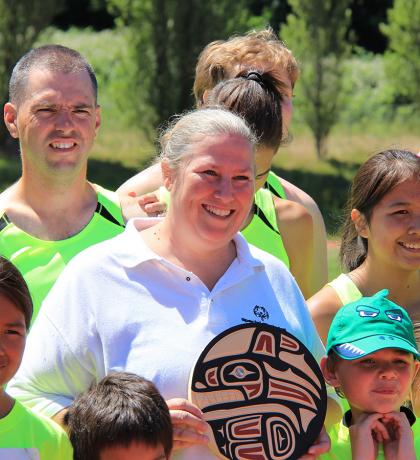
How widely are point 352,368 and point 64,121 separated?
5.40 ft

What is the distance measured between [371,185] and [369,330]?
40.9 inches

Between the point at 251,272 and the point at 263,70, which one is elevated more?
the point at 263,70

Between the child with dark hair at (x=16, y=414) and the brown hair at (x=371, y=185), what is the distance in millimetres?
1762

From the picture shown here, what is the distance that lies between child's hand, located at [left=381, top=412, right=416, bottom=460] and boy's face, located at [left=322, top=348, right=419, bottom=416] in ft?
0.11

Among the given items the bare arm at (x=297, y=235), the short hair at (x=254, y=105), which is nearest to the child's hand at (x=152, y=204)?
the short hair at (x=254, y=105)

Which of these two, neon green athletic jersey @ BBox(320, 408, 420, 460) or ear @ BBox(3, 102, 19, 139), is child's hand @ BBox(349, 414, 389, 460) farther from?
ear @ BBox(3, 102, 19, 139)

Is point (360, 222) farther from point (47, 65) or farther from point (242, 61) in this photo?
point (47, 65)

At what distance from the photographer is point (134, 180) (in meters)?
4.63

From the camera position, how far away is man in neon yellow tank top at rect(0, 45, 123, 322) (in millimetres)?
4176

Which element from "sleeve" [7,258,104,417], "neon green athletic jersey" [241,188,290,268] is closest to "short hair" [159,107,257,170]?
"sleeve" [7,258,104,417]

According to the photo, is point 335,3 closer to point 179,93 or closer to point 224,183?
point 179,93

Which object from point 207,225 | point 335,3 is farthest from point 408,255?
point 335,3

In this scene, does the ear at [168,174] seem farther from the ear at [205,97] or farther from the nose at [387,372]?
the ear at [205,97]

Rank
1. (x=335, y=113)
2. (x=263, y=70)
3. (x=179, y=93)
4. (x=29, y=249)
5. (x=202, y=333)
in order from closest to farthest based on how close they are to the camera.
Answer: (x=202, y=333) → (x=29, y=249) → (x=263, y=70) → (x=179, y=93) → (x=335, y=113)
